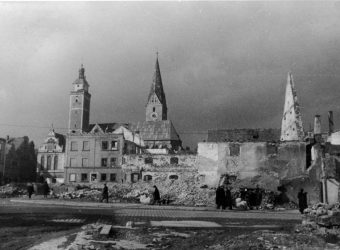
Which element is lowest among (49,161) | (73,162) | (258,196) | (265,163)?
(258,196)

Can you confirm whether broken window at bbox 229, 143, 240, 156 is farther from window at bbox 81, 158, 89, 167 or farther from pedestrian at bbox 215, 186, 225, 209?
window at bbox 81, 158, 89, 167

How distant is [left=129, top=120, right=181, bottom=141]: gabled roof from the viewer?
78750mm

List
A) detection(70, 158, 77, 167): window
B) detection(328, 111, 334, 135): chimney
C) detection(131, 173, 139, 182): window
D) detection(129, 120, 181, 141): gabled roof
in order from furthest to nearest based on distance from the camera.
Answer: detection(129, 120, 181, 141): gabled roof < detection(70, 158, 77, 167): window < detection(131, 173, 139, 182): window < detection(328, 111, 334, 135): chimney

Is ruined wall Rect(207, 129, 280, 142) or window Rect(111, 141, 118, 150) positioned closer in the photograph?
ruined wall Rect(207, 129, 280, 142)

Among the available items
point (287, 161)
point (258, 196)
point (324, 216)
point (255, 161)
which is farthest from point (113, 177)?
point (324, 216)

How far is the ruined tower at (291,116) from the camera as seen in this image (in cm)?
4397

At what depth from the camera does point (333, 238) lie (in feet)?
32.6

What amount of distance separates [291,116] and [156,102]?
199ft

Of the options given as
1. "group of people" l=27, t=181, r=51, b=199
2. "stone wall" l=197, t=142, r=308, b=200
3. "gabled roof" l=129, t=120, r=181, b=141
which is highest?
"gabled roof" l=129, t=120, r=181, b=141

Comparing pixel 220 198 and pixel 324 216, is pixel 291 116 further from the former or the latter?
pixel 324 216

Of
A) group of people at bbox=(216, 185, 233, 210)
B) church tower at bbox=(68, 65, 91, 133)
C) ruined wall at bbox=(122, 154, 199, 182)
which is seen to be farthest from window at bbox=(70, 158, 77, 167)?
group of people at bbox=(216, 185, 233, 210)

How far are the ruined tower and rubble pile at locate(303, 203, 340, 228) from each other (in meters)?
32.4

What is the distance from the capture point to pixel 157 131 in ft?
261

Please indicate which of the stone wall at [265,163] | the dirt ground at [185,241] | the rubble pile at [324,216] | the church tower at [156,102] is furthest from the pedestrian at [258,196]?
the church tower at [156,102]
